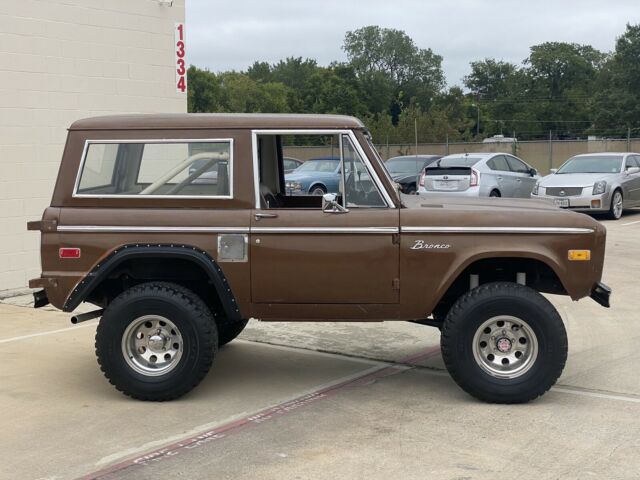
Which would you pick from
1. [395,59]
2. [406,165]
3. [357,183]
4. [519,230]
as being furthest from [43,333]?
[395,59]

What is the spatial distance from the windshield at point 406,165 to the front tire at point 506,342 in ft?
54.7

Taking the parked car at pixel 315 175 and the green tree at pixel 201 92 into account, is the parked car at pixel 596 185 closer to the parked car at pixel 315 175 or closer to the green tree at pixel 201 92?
the parked car at pixel 315 175

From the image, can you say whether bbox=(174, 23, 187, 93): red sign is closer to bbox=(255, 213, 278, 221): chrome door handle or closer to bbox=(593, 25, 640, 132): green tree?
bbox=(255, 213, 278, 221): chrome door handle

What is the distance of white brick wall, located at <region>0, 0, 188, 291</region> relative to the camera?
10.0 meters

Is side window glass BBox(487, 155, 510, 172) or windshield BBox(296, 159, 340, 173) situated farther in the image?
windshield BBox(296, 159, 340, 173)

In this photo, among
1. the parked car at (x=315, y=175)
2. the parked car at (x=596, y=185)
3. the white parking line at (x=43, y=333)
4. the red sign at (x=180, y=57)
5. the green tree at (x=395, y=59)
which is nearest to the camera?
the white parking line at (x=43, y=333)

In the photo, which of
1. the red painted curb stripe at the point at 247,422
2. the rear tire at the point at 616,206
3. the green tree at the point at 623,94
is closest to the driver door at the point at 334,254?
the red painted curb stripe at the point at 247,422

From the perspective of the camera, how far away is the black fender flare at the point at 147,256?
5672mm

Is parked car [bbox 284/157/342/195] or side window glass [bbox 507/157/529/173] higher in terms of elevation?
side window glass [bbox 507/157/529/173]

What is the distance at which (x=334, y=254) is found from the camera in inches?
224

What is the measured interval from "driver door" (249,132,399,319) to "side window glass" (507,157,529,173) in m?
14.1

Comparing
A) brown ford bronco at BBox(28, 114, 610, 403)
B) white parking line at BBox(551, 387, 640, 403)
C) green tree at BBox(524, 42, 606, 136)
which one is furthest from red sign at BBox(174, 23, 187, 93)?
green tree at BBox(524, 42, 606, 136)

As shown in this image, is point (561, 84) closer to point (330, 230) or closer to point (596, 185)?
point (596, 185)

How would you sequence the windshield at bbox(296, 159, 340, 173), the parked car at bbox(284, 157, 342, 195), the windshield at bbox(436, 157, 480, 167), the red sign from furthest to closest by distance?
the windshield at bbox(296, 159, 340, 173)
the parked car at bbox(284, 157, 342, 195)
the windshield at bbox(436, 157, 480, 167)
the red sign
